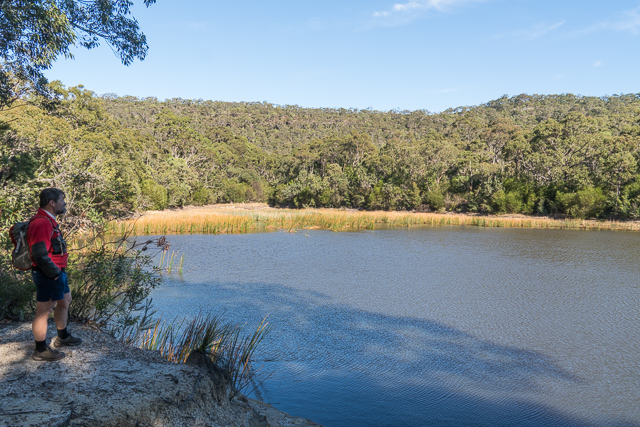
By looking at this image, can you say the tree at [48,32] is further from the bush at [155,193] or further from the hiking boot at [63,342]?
the bush at [155,193]

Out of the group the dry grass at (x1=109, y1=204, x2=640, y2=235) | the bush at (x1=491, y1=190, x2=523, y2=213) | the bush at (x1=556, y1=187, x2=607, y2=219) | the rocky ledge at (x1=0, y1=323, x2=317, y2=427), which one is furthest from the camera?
the bush at (x1=491, y1=190, x2=523, y2=213)

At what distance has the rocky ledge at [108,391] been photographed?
2.91 meters

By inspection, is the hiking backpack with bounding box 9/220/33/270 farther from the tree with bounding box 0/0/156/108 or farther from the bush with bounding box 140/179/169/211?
the bush with bounding box 140/179/169/211

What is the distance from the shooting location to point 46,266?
3.53 meters

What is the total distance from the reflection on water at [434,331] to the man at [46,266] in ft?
7.83

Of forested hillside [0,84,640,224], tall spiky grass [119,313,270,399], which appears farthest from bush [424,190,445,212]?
tall spiky grass [119,313,270,399]

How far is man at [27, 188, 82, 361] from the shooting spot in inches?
140

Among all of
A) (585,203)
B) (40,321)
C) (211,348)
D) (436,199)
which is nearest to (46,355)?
(40,321)

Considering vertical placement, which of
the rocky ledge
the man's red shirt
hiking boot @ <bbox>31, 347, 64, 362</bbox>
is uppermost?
the man's red shirt

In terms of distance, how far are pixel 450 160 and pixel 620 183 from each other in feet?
47.4

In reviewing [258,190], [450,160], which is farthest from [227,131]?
[450,160]

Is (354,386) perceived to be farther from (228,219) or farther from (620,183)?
(620,183)

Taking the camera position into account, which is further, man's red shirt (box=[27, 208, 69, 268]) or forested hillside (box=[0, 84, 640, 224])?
forested hillside (box=[0, 84, 640, 224])

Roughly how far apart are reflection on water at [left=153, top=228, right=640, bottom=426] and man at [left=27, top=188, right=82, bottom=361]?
2.39 meters
